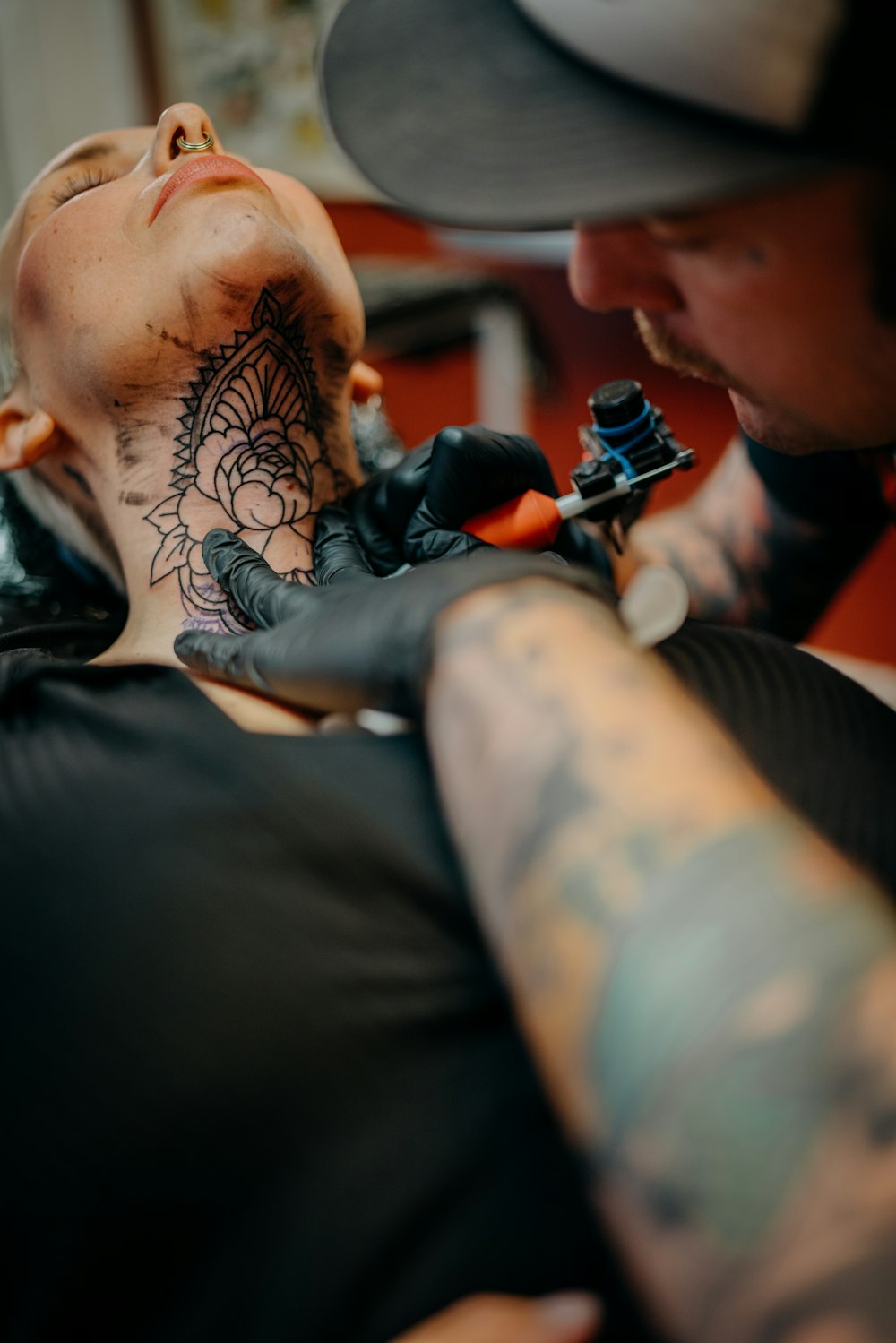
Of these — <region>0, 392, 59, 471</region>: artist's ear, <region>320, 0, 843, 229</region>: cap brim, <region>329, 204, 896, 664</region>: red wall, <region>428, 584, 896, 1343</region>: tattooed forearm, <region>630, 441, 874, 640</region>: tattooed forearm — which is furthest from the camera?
<region>329, 204, 896, 664</region>: red wall

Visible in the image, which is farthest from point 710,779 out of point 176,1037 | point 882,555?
point 882,555

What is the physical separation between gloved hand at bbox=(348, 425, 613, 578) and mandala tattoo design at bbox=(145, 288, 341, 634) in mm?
81

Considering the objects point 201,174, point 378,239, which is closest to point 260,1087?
point 201,174

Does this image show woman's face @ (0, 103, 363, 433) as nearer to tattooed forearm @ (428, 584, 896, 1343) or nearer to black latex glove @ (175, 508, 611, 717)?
black latex glove @ (175, 508, 611, 717)

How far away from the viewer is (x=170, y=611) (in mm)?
1049

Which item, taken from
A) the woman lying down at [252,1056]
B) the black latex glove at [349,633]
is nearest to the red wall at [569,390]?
the black latex glove at [349,633]

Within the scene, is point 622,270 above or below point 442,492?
above

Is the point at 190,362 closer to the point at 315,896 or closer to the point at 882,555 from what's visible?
the point at 315,896

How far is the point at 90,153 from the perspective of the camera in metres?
1.16

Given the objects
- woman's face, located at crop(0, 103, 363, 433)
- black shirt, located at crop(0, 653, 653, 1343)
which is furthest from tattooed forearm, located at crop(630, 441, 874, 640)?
black shirt, located at crop(0, 653, 653, 1343)

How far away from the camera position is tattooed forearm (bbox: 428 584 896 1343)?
455 mm

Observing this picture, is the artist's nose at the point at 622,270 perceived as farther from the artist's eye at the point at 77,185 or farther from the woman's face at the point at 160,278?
the artist's eye at the point at 77,185

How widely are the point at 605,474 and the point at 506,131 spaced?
1.33ft

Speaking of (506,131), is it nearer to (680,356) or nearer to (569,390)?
(680,356)
